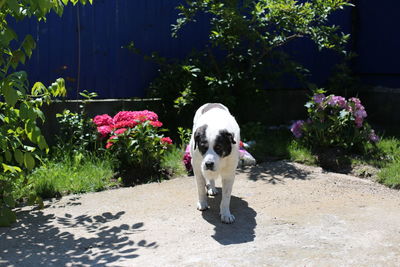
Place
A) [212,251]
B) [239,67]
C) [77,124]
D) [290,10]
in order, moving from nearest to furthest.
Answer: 1. [212,251]
2. [77,124]
3. [290,10]
4. [239,67]

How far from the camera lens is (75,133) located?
6.47 metres

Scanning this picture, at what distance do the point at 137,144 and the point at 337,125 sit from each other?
2.65 metres

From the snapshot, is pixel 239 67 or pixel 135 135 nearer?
pixel 135 135

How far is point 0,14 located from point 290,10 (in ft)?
14.0

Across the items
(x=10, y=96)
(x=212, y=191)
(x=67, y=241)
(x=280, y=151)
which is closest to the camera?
(x=10, y=96)

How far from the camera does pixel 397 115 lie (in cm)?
849

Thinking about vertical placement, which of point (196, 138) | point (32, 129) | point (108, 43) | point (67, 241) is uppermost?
point (108, 43)

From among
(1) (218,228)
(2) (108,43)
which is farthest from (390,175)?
(2) (108,43)

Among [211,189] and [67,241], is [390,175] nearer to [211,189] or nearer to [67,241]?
[211,189]

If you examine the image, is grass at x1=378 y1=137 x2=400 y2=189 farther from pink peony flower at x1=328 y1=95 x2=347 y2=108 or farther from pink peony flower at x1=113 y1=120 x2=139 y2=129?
pink peony flower at x1=113 y1=120 x2=139 y2=129

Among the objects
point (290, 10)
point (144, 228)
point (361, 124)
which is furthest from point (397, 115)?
point (144, 228)

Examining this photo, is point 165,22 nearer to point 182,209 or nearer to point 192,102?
point 192,102

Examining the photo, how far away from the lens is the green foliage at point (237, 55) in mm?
7145

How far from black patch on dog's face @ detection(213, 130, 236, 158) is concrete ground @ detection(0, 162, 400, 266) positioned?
2.22 ft
